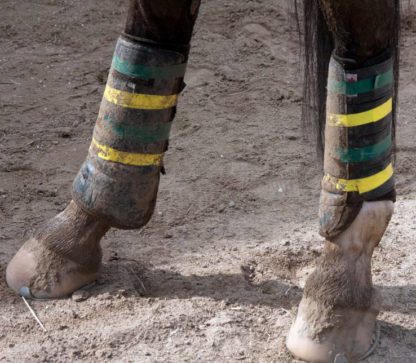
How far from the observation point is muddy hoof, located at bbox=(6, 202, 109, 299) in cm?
196

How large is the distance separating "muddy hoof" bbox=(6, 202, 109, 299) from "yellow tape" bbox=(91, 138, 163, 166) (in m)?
0.17

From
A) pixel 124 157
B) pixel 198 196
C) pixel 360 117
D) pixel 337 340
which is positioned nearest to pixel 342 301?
pixel 337 340

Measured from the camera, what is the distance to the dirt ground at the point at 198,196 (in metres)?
1.83

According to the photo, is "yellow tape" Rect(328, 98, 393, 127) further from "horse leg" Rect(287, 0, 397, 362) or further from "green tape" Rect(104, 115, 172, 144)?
"green tape" Rect(104, 115, 172, 144)

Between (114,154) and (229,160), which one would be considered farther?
(229,160)

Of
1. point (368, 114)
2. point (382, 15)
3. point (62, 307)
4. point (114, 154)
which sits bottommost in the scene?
point (62, 307)

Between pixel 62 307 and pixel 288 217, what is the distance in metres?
0.72

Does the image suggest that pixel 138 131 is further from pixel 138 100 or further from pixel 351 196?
pixel 351 196

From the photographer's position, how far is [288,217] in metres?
2.38

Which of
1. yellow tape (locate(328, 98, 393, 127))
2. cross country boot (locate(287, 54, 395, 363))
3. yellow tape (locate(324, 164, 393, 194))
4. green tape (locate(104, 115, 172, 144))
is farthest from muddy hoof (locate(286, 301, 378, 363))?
green tape (locate(104, 115, 172, 144))

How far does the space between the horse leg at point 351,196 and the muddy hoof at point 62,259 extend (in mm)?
495

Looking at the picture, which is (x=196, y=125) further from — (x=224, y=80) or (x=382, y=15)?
(x=382, y=15)

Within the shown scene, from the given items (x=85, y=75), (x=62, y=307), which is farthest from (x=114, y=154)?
(x=85, y=75)

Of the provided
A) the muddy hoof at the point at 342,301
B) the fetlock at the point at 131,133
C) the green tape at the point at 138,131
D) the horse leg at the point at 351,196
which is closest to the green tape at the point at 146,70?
the fetlock at the point at 131,133
